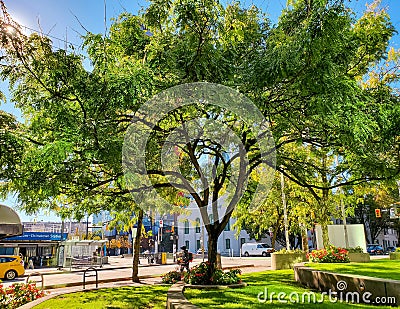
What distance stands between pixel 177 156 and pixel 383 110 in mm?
8625

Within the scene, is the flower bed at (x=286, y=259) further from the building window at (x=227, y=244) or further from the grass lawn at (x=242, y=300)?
the building window at (x=227, y=244)

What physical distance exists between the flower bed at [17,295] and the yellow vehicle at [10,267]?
18.5 metres

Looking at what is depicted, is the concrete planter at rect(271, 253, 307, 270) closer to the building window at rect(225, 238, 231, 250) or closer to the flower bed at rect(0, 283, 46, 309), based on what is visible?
the flower bed at rect(0, 283, 46, 309)

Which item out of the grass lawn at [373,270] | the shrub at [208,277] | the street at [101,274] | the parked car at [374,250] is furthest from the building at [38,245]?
the parked car at [374,250]

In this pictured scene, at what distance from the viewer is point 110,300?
1112 centimetres

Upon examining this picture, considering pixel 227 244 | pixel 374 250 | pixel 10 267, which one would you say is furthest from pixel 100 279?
pixel 227 244

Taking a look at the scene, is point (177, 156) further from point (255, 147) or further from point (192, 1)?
point (192, 1)

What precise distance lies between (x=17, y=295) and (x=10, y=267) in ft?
65.1

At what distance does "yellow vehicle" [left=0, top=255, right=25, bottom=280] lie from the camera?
88.4 feet

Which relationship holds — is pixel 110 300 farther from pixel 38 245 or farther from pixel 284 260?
pixel 38 245

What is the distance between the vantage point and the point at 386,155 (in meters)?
12.1

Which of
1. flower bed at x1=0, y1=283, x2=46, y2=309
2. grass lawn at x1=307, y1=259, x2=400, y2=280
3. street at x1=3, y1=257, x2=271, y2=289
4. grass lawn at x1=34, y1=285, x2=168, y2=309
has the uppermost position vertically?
grass lawn at x1=307, y1=259, x2=400, y2=280

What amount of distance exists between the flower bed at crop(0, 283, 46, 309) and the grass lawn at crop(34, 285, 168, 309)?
57 centimetres

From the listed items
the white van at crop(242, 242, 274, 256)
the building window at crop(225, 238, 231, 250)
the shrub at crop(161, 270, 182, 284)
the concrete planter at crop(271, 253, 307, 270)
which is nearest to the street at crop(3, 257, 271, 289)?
the concrete planter at crop(271, 253, 307, 270)
